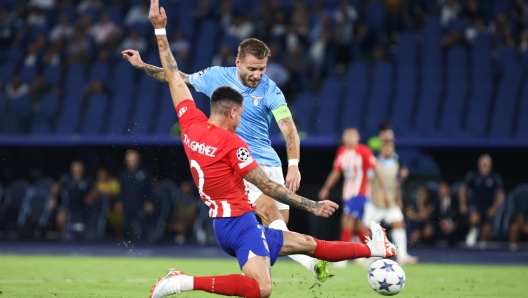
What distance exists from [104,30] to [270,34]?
14.7 ft

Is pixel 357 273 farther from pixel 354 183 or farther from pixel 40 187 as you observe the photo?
pixel 40 187

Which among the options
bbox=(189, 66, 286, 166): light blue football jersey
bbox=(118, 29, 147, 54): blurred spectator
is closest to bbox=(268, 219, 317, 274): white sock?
bbox=(189, 66, 286, 166): light blue football jersey

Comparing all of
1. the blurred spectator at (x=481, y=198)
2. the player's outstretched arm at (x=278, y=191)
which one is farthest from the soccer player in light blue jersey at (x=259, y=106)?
the blurred spectator at (x=481, y=198)

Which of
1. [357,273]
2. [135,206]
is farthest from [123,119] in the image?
[357,273]

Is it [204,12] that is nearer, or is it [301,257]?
[301,257]

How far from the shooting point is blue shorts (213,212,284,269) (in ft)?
23.4

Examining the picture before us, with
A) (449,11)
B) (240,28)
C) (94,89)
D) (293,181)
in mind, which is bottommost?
(293,181)

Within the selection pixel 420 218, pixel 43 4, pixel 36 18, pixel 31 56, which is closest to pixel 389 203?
pixel 420 218

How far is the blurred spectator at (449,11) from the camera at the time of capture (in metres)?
20.5

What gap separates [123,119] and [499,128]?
8.43 m

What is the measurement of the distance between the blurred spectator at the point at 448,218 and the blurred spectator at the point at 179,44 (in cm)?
695

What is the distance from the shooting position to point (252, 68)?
321 inches

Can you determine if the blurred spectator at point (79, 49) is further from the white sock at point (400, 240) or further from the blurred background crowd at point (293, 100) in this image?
the white sock at point (400, 240)

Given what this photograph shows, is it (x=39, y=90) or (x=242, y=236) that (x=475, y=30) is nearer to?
(x=39, y=90)
